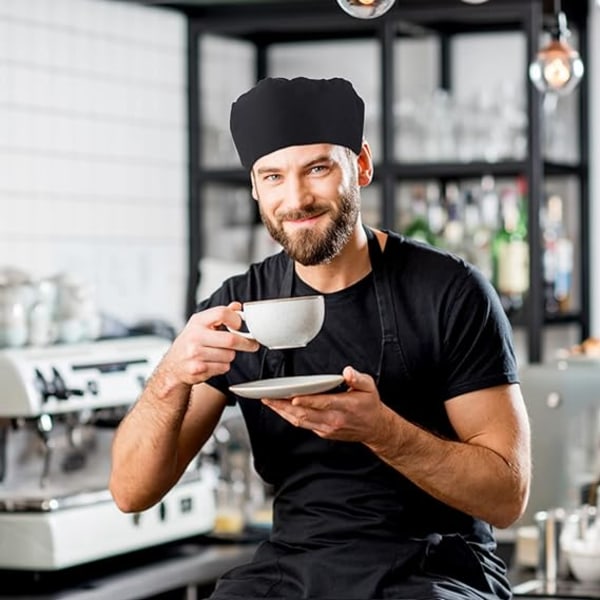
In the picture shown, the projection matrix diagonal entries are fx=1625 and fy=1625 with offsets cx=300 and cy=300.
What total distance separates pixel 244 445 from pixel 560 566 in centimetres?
146

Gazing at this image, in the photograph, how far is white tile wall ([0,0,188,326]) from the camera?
4664 millimetres

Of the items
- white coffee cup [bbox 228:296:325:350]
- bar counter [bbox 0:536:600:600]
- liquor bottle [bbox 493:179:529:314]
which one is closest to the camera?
white coffee cup [bbox 228:296:325:350]

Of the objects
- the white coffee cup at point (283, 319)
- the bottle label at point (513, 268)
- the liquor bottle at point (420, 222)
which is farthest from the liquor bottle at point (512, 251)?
the white coffee cup at point (283, 319)

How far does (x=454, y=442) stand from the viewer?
8.33 ft

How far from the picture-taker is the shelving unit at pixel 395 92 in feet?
17.7

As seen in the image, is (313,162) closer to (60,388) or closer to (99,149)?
(60,388)

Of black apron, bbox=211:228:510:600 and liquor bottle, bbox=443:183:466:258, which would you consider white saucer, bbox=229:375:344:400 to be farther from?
liquor bottle, bbox=443:183:466:258

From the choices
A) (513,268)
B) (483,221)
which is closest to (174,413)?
(513,268)

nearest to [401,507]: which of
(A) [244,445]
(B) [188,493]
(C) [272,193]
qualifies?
(C) [272,193]

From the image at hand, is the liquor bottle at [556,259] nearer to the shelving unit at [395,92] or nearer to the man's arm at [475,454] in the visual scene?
the shelving unit at [395,92]

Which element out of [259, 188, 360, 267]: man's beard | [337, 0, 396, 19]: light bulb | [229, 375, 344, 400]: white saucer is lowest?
[229, 375, 344, 400]: white saucer

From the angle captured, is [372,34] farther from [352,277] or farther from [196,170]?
[352,277]

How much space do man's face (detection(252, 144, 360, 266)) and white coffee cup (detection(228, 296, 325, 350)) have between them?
0.44 feet

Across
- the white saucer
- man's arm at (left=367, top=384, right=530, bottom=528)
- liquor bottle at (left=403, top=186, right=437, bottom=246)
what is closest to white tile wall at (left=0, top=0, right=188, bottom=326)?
liquor bottle at (left=403, top=186, right=437, bottom=246)
